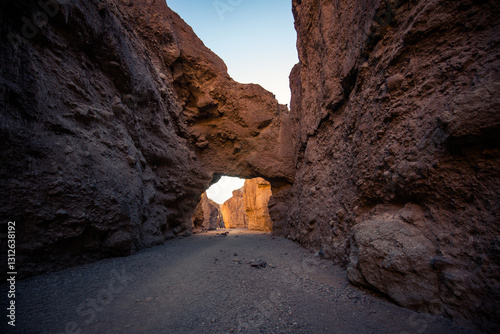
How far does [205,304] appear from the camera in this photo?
6.93ft

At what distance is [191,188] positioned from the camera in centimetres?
865

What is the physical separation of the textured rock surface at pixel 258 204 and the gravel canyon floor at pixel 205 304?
15133 millimetres

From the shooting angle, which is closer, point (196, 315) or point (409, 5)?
point (196, 315)

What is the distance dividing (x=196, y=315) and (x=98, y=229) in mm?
2823

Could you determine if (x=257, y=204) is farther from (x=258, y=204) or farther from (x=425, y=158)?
(x=425, y=158)

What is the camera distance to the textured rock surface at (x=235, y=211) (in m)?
32.9

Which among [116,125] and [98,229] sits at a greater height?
[116,125]

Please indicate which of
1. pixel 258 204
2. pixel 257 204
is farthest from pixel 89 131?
pixel 257 204

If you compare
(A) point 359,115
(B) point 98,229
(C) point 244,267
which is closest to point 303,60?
(A) point 359,115

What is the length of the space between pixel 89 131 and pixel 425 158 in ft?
18.1

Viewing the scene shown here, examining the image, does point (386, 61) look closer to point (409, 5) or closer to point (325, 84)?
point (409, 5)

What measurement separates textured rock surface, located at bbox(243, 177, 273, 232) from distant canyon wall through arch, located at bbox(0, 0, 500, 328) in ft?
39.0

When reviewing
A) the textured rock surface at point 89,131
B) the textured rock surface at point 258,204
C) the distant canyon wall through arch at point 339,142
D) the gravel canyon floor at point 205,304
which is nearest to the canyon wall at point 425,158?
the distant canyon wall through arch at point 339,142

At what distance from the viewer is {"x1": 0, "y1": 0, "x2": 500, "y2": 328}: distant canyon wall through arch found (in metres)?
1.72
